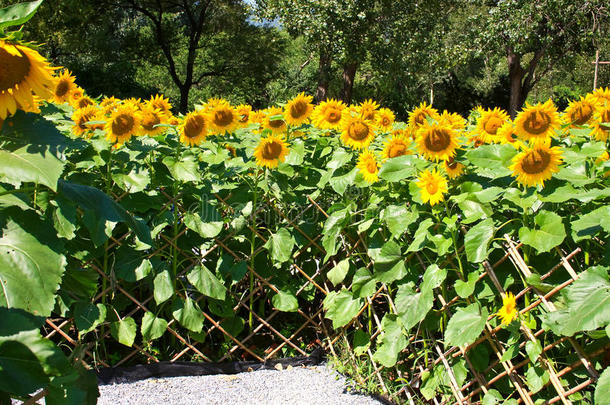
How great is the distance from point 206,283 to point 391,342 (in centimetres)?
102

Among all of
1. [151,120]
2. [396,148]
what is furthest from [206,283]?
[396,148]

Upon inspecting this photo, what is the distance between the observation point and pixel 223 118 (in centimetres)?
314

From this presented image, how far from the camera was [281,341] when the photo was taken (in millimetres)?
3512

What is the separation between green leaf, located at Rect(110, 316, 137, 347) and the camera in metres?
2.98

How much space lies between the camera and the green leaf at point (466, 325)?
210 centimetres

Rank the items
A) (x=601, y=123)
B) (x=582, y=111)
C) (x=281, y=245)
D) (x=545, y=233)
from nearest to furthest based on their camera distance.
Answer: (x=545, y=233) → (x=601, y=123) → (x=582, y=111) → (x=281, y=245)

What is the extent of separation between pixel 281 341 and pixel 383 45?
53.8ft

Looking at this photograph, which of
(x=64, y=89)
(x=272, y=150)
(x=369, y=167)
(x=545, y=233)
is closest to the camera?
(x=545, y=233)

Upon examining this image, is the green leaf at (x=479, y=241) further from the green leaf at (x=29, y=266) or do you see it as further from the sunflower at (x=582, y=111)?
the green leaf at (x=29, y=266)

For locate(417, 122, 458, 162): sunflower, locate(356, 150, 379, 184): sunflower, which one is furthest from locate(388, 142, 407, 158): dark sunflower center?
locate(417, 122, 458, 162): sunflower

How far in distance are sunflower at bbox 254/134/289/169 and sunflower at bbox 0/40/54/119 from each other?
5.87 ft

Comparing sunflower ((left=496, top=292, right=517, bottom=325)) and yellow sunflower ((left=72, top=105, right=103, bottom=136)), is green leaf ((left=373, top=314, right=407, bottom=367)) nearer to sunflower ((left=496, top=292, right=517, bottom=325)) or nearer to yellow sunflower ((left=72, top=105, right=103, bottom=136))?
sunflower ((left=496, top=292, right=517, bottom=325))

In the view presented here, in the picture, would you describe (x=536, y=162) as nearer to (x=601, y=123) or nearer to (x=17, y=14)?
(x=601, y=123)

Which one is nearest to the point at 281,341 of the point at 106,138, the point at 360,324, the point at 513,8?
the point at 360,324
